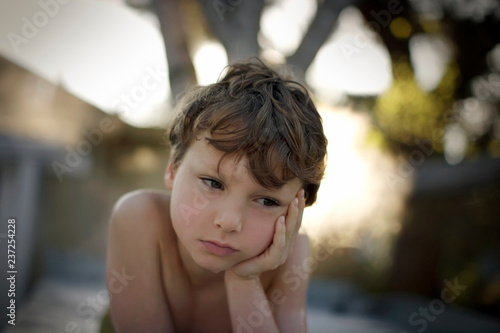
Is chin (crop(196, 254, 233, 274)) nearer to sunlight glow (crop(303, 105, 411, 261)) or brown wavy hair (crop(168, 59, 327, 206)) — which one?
brown wavy hair (crop(168, 59, 327, 206))

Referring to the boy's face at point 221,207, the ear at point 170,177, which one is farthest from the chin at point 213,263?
the ear at point 170,177

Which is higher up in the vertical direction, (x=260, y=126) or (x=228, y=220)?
(x=260, y=126)

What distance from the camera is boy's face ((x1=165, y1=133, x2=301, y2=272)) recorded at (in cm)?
134

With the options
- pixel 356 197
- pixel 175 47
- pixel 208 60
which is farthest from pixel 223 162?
pixel 356 197

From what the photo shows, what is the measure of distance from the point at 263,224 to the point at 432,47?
5.00 metres

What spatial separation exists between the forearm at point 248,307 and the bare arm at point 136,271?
0.28m

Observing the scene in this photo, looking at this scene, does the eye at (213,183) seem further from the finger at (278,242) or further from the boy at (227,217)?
the finger at (278,242)

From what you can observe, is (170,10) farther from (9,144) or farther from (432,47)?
(432,47)

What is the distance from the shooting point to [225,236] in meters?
1.38

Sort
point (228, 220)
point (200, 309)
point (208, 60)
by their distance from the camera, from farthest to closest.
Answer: point (208, 60), point (200, 309), point (228, 220)

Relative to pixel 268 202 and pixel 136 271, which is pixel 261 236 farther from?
pixel 136 271

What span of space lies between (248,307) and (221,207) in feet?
1.57

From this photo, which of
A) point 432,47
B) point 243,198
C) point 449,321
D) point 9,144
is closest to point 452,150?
point 432,47

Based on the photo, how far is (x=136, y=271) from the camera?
62.9 inches
